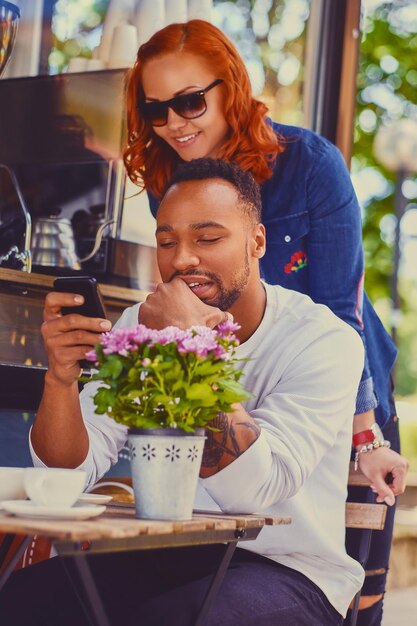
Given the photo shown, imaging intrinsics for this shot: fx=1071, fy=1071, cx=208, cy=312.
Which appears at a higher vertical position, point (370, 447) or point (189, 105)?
point (189, 105)

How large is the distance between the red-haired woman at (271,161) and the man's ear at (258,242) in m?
0.42

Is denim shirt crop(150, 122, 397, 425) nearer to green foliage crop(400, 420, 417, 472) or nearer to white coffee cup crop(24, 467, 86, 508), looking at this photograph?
white coffee cup crop(24, 467, 86, 508)

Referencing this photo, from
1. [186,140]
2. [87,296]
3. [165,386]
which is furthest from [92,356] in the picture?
[186,140]

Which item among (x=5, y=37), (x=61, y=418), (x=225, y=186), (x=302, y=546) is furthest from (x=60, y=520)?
(x=5, y=37)

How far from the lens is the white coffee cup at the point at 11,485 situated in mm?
1892

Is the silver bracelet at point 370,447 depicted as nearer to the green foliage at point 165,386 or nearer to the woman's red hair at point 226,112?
the woman's red hair at point 226,112

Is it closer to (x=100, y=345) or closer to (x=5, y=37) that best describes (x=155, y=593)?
(x=100, y=345)

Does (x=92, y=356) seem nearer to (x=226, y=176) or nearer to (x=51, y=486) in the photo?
(x=51, y=486)

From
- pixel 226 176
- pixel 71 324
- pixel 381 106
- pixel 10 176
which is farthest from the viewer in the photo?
pixel 381 106

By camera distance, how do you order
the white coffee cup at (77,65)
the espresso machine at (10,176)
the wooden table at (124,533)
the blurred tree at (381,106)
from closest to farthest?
the wooden table at (124,533) → the espresso machine at (10,176) → the white coffee cup at (77,65) → the blurred tree at (381,106)

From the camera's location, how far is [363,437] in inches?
108

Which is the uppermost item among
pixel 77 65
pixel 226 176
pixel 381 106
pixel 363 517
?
pixel 381 106

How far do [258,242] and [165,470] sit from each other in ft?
3.12

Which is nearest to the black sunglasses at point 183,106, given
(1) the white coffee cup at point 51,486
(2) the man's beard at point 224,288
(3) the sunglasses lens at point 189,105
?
(3) the sunglasses lens at point 189,105
